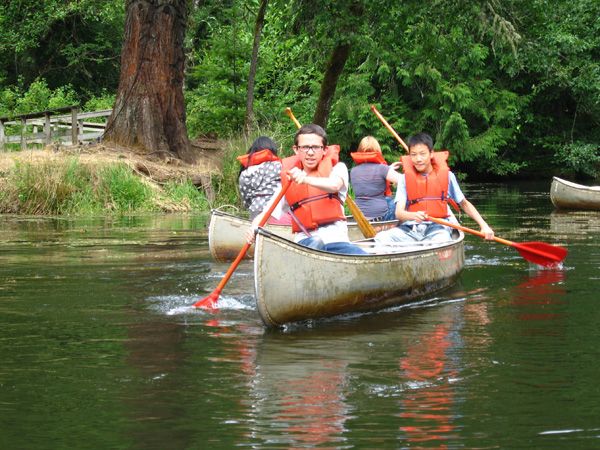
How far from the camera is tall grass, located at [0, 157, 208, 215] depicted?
13453 mm

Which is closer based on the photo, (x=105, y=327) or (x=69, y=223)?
(x=105, y=327)

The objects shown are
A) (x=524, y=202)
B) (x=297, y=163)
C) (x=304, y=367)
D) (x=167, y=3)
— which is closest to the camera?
(x=304, y=367)

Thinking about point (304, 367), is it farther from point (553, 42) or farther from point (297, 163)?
point (553, 42)

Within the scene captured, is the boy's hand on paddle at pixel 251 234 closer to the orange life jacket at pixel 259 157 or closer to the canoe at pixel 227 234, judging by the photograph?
the orange life jacket at pixel 259 157

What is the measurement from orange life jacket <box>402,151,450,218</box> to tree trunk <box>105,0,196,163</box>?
8.49 meters

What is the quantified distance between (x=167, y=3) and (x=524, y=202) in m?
8.37

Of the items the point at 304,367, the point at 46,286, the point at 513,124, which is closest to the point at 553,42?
the point at 513,124

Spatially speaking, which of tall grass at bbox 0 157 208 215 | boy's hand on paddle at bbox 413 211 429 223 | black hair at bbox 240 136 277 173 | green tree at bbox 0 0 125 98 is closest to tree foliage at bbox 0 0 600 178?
green tree at bbox 0 0 125 98

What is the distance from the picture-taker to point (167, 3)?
1520 cm

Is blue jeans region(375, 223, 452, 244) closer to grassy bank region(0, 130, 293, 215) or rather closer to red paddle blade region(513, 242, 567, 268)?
red paddle blade region(513, 242, 567, 268)

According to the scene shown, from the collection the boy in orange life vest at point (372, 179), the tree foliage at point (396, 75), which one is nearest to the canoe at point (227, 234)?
the boy in orange life vest at point (372, 179)

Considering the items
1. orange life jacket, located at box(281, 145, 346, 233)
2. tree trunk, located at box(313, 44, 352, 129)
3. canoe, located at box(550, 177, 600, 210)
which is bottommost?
canoe, located at box(550, 177, 600, 210)

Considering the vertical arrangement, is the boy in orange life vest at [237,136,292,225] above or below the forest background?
below

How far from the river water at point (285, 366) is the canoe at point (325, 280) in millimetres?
155
